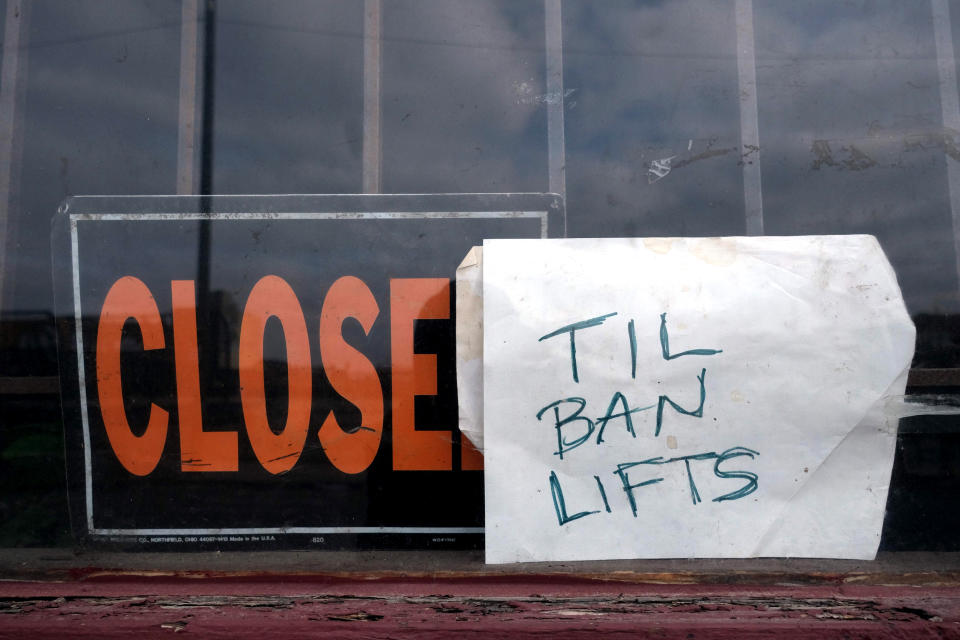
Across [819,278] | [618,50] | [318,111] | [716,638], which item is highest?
[618,50]

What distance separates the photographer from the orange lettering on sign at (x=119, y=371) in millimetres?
1652

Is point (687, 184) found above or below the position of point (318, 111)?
below

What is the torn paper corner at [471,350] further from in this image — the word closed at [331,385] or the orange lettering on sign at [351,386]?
the orange lettering on sign at [351,386]

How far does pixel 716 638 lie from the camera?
145cm

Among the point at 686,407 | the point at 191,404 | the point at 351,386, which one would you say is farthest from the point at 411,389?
the point at 686,407

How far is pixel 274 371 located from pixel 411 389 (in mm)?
325

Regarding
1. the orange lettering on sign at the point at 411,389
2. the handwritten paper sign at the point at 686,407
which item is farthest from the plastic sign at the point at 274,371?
the handwritten paper sign at the point at 686,407

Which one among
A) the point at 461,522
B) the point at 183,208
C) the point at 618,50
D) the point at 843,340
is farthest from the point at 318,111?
the point at 843,340

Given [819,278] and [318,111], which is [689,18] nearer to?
[819,278]

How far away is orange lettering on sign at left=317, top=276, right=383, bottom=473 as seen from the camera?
5.38 ft

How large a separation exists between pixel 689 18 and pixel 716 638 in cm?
140

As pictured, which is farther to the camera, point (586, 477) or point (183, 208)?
point (183, 208)

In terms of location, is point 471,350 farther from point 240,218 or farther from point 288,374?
point 240,218

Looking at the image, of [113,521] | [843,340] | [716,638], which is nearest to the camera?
[716,638]
